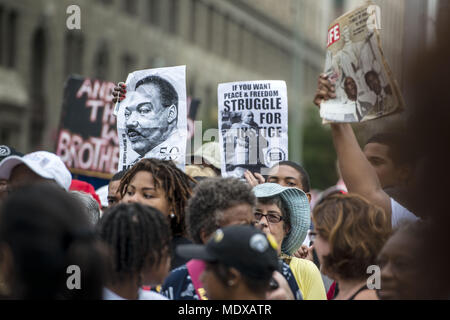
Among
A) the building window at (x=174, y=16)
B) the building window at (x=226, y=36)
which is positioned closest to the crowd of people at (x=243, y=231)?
the building window at (x=174, y=16)

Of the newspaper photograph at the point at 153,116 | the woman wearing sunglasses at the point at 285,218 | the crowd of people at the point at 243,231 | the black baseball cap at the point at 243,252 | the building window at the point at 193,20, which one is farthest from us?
the building window at the point at 193,20

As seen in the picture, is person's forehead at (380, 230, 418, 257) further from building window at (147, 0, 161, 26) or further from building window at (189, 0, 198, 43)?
building window at (189, 0, 198, 43)

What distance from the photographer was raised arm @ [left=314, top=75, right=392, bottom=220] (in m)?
4.14

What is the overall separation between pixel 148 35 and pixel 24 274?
36816 mm

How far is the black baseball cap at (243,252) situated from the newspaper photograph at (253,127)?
8.39ft

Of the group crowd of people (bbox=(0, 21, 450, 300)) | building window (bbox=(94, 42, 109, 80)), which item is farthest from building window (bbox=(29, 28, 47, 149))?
crowd of people (bbox=(0, 21, 450, 300))

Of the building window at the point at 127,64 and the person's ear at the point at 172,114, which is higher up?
the building window at the point at 127,64

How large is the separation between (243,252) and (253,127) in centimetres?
275

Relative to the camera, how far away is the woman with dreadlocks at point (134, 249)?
3279 mm

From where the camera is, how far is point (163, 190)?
4555 mm

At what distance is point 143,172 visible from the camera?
4590 mm

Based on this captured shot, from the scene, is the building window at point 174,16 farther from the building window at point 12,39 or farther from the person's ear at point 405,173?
the person's ear at point 405,173

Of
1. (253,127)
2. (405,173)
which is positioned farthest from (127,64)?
(405,173)

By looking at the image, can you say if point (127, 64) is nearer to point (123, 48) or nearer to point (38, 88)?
point (123, 48)
